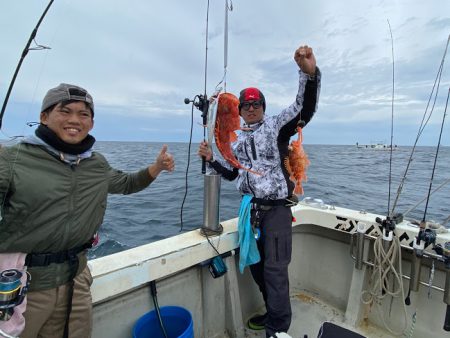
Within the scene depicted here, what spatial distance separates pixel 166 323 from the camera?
87.4 inches

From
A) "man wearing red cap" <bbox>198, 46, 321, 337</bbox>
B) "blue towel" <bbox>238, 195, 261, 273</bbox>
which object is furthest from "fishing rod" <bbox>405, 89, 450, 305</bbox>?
"blue towel" <bbox>238, 195, 261, 273</bbox>

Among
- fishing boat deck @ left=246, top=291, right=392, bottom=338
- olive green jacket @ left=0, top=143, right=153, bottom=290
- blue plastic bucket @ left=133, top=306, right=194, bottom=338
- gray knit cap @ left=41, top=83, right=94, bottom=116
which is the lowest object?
fishing boat deck @ left=246, top=291, right=392, bottom=338

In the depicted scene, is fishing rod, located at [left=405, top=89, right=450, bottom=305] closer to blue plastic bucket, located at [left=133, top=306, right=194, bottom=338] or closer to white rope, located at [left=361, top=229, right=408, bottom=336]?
white rope, located at [left=361, top=229, right=408, bottom=336]

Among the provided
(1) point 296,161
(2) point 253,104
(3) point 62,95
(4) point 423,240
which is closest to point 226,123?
(2) point 253,104

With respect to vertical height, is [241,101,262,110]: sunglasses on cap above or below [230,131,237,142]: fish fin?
above

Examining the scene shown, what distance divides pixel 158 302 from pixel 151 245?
1.64ft

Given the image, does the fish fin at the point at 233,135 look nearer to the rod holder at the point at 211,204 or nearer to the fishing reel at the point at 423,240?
the rod holder at the point at 211,204

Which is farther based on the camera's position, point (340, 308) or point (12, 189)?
point (340, 308)

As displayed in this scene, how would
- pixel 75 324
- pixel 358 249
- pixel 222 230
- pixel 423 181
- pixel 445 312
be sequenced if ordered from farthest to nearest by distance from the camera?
pixel 423 181 → pixel 358 249 → pixel 222 230 → pixel 445 312 → pixel 75 324

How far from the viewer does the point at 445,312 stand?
246 centimetres

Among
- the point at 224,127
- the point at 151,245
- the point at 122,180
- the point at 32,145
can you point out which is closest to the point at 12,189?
the point at 32,145

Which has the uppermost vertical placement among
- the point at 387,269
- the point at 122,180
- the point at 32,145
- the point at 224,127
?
the point at 224,127

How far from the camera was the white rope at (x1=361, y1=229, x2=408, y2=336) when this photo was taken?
257 cm

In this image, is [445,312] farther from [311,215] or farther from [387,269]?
[311,215]
